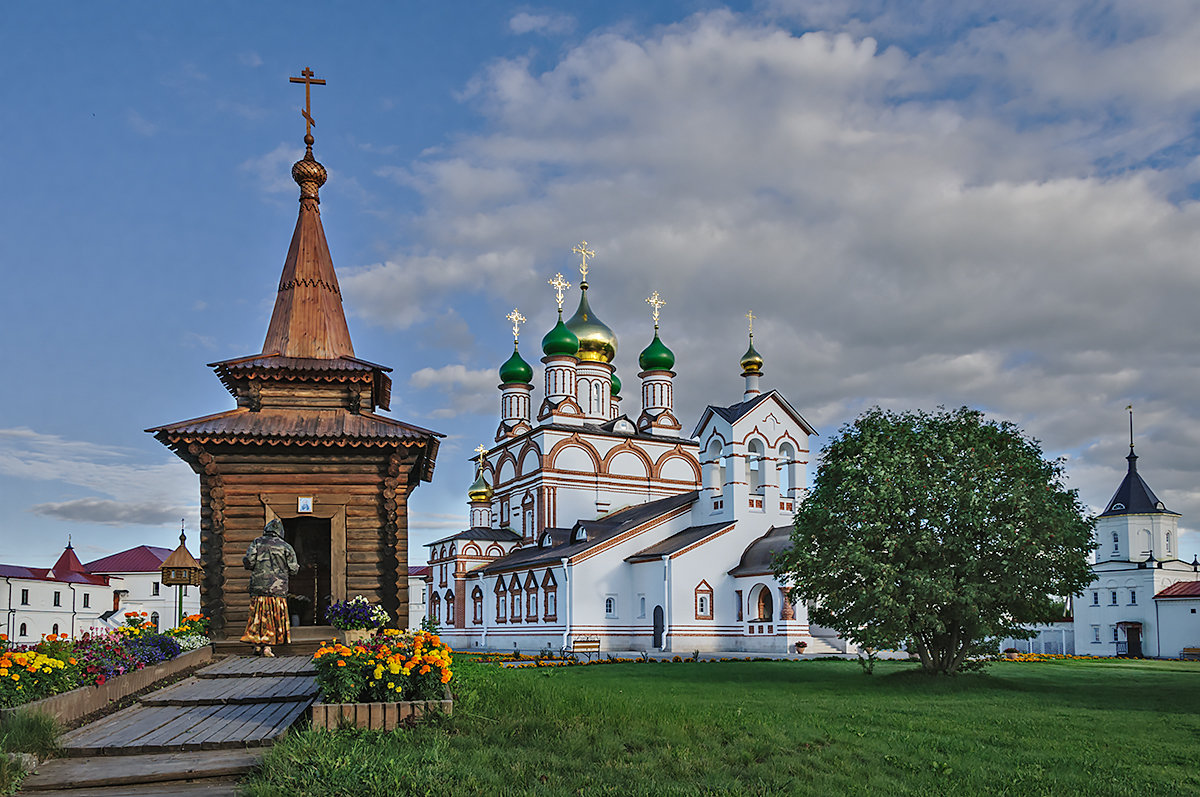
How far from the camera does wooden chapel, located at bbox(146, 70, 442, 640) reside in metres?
16.5

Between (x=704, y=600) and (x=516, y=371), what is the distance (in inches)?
848

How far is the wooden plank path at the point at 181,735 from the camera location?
22.7ft

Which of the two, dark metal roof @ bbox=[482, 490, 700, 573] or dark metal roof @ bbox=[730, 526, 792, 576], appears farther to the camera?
dark metal roof @ bbox=[482, 490, 700, 573]

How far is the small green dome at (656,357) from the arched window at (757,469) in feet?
45.5

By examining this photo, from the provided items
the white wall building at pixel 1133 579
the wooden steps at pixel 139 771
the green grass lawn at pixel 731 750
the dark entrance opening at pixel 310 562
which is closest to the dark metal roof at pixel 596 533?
the dark entrance opening at pixel 310 562

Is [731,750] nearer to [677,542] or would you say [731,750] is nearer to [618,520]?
[677,542]

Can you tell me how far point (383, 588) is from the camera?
55.5 feet

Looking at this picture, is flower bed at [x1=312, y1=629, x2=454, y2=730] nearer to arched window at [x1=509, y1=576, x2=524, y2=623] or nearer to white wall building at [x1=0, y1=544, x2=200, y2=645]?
arched window at [x1=509, y1=576, x2=524, y2=623]

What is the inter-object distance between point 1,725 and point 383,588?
31.2 ft

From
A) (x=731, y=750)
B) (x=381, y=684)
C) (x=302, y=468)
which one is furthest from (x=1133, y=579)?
(x=381, y=684)

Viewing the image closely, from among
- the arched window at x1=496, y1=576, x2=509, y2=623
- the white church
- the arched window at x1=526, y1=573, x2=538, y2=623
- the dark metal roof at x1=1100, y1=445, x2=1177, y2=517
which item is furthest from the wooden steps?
the dark metal roof at x1=1100, y1=445, x2=1177, y2=517

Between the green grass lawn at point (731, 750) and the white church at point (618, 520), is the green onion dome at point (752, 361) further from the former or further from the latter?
the green grass lawn at point (731, 750)

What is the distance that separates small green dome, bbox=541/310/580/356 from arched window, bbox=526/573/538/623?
1296 cm

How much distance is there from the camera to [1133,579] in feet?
149
